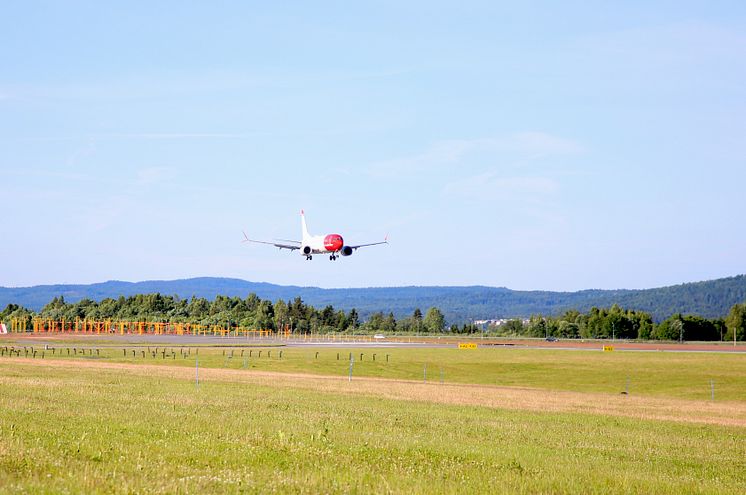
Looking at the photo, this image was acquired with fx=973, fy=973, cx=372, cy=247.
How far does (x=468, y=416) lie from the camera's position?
35188 mm

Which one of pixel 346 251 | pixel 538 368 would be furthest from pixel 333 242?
pixel 538 368

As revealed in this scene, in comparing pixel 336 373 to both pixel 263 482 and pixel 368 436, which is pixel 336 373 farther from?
pixel 263 482

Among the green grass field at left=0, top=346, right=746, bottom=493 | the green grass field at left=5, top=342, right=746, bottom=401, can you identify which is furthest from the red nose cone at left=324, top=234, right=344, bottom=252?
the green grass field at left=0, top=346, right=746, bottom=493

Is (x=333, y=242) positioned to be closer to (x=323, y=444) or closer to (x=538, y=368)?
(x=538, y=368)

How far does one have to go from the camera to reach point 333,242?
98.5 m

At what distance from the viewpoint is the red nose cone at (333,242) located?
98.4 m

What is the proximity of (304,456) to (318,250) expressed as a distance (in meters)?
82.0

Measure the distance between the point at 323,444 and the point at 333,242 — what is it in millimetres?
76406

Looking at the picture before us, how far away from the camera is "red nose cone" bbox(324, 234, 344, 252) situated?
98375 mm

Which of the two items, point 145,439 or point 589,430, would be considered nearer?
point 145,439

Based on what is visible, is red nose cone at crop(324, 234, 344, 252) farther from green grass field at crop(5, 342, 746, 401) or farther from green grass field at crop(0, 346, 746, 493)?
green grass field at crop(0, 346, 746, 493)

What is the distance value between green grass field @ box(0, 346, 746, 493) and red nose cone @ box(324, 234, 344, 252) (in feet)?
166

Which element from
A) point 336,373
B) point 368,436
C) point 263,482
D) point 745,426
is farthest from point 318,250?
point 263,482

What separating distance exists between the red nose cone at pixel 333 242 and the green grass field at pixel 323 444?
1989 inches
